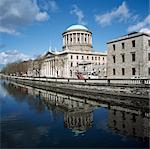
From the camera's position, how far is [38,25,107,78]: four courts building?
250 feet

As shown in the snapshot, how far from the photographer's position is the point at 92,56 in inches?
3627

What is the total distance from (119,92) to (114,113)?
7.82 metres

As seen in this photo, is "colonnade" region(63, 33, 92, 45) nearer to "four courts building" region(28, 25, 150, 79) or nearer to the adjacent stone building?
"four courts building" region(28, 25, 150, 79)

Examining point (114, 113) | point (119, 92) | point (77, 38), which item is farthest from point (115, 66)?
point (77, 38)

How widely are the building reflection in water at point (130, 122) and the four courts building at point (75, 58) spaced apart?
169 ft

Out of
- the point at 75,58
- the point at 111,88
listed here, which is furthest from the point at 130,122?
the point at 75,58

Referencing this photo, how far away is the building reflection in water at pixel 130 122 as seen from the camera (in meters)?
12.2

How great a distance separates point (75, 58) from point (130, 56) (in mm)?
45151

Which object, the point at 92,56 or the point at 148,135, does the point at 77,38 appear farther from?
the point at 148,135

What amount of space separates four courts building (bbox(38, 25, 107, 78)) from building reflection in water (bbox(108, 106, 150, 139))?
51.4 metres

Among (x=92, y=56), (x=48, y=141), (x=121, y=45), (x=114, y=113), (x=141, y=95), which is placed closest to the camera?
(x=48, y=141)

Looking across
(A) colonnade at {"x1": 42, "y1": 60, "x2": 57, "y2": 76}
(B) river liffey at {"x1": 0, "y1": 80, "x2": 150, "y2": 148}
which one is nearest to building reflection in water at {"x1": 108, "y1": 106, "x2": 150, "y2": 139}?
(B) river liffey at {"x1": 0, "y1": 80, "x2": 150, "y2": 148}

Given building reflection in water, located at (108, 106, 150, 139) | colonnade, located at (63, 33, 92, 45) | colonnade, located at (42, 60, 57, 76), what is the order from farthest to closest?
colonnade, located at (63, 33, 92, 45) → colonnade, located at (42, 60, 57, 76) → building reflection in water, located at (108, 106, 150, 139)

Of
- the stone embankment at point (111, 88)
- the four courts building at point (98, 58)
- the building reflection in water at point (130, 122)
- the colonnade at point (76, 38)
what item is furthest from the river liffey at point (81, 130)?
the colonnade at point (76, 38)
